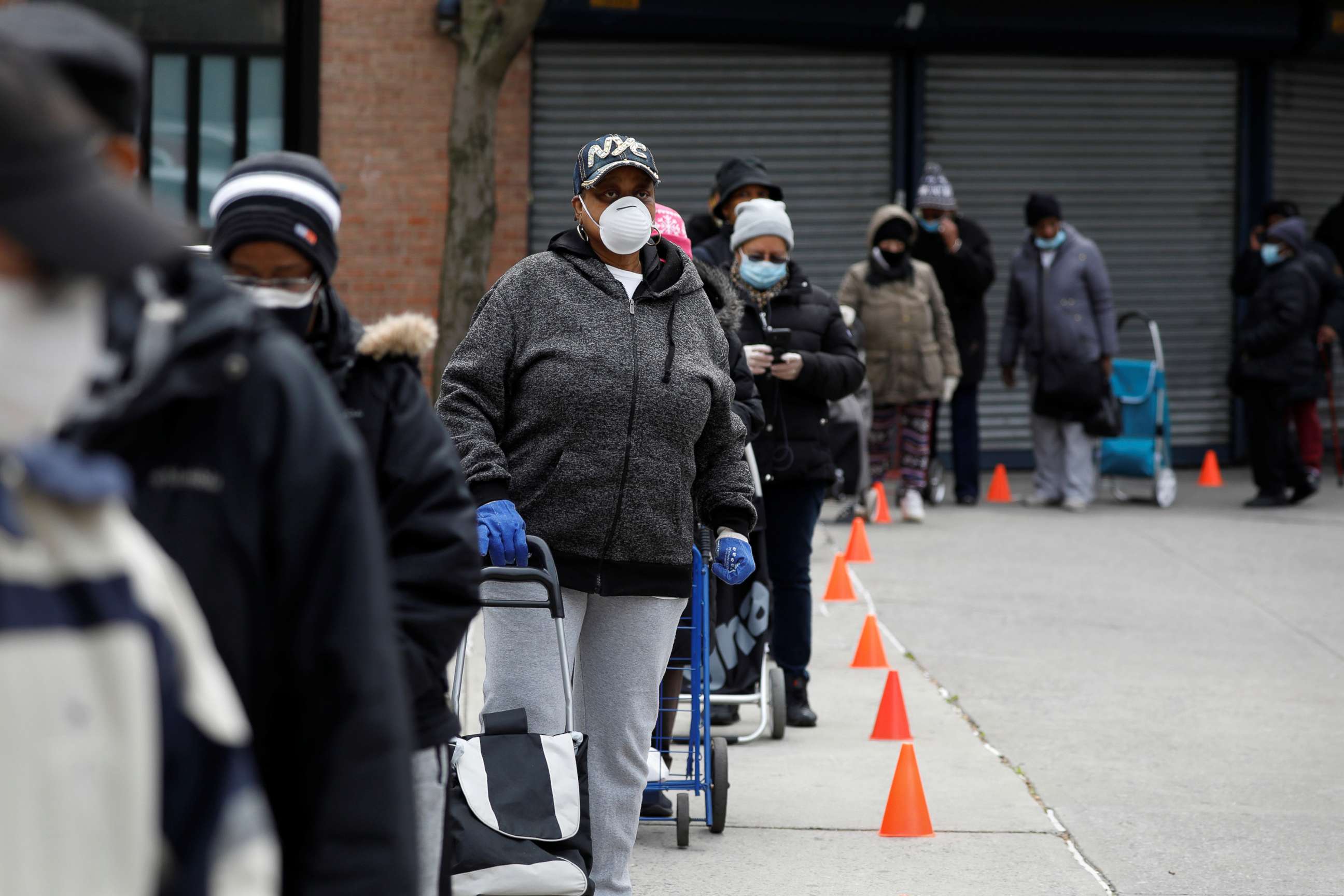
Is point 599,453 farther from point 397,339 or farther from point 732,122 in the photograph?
point 732,122

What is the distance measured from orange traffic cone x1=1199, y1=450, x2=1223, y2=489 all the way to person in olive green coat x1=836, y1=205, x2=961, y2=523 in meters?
3.52

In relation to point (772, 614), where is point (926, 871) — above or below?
below

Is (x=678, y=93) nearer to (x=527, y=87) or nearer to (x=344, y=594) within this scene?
(x=527, y=87)

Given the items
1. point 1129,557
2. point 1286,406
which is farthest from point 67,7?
point 1286,406

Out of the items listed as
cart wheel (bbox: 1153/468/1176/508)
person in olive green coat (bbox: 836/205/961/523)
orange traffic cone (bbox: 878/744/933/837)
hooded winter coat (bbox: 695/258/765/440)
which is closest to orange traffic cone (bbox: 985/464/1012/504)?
cart wheel (bbox: 1153/468/1176/508)

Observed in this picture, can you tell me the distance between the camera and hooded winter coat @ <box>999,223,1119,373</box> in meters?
12.4

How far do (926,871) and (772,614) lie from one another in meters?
1.78

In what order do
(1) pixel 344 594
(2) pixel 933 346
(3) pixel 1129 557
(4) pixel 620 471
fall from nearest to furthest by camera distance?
(1) pixel 344 594 → (4) pixel 620 471 → (3) pixel 1129 557 → (2) pixel 933 346

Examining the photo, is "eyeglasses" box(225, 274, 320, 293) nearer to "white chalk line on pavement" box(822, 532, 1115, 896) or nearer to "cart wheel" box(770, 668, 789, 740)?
"white chalk line on pavement" box(822, 532, 1115, 896)

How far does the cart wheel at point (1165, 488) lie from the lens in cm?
1299

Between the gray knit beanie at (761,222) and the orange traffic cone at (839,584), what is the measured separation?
3.03 metres

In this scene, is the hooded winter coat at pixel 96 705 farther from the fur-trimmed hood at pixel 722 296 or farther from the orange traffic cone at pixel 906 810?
the fur-trimmed hood at pixel 722 296

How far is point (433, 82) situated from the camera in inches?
548

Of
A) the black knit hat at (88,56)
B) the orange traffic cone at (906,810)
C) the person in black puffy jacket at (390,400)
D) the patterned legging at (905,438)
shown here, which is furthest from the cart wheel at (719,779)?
the patterned legging at (905,438)
